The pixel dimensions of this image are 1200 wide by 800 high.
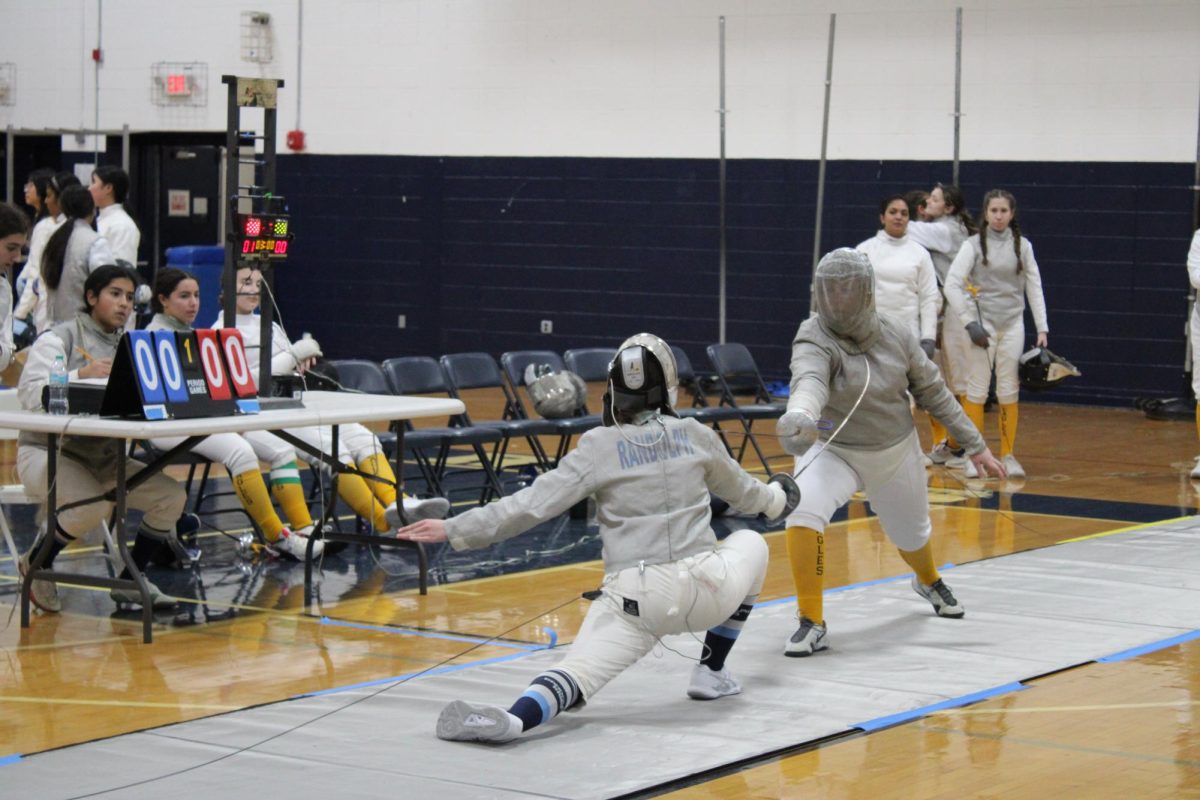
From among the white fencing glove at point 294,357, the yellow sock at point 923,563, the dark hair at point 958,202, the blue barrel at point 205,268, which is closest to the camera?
the yellow sock at point 923,563

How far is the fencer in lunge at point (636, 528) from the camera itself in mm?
3969

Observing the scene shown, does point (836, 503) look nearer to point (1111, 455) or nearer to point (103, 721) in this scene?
point (103, 721)

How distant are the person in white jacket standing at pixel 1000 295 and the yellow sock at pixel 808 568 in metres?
4.20

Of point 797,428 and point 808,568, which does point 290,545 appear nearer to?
point 808,568

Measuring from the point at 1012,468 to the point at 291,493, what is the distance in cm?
422

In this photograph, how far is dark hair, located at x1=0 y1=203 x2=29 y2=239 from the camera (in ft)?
18.6

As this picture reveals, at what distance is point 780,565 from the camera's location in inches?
256

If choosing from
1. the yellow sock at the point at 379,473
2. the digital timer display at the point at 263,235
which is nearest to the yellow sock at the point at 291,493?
the yellow sock at the point at 379,473

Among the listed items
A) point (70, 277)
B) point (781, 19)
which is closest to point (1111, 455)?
point (781, 19)

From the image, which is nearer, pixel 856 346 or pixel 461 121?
pixel 856 346

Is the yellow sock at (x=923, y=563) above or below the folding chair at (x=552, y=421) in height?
below

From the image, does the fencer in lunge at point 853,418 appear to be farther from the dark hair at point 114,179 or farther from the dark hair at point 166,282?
the dark hair at point 114,179

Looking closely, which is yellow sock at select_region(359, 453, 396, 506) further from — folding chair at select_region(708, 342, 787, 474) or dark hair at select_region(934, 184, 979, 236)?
dark hair at select_region(934, 184, 979, 236)

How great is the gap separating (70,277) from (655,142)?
639cm
